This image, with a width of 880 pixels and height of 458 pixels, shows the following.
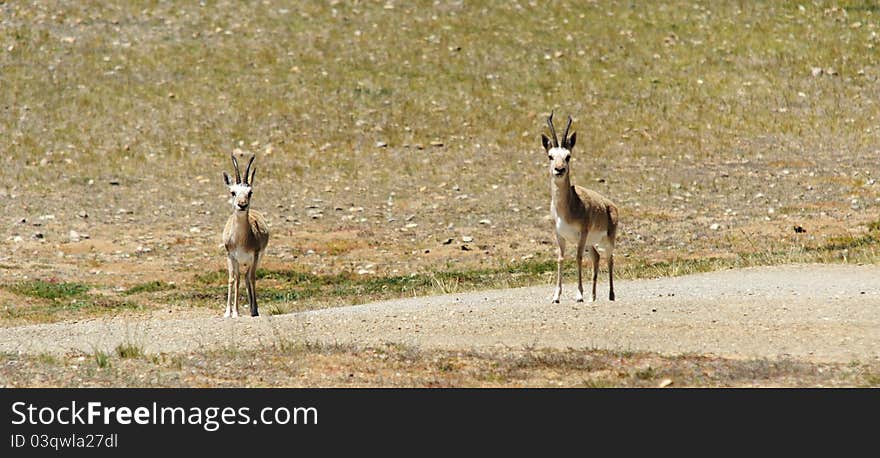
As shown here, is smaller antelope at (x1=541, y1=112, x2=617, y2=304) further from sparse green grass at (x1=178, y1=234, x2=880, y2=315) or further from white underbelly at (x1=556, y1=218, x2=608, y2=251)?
sparse green grass at (x1=178, y1=234, x2=880, y2=315)

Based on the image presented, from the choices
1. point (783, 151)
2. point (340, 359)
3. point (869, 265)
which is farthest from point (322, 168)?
point (340, 359)

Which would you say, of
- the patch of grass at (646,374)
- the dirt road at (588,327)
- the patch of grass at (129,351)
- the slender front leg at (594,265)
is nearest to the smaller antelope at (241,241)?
the dirt road at (588,327)

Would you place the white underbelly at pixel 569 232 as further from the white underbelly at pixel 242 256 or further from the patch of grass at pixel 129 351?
the patch of grass at pixel 129 351

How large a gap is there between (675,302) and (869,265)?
5.02 metres

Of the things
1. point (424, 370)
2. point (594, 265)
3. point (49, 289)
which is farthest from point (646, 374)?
point (49, 289)

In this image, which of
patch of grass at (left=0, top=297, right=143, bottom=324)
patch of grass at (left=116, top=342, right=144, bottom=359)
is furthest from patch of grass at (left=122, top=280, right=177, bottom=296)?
patch of grass at (left=116, top=342, right=144, bottom=359)

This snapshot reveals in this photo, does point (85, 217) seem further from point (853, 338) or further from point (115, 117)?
point (853, 338)

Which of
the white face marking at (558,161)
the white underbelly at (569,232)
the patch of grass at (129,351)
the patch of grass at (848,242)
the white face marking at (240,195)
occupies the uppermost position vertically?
the white face marking at (558,161)

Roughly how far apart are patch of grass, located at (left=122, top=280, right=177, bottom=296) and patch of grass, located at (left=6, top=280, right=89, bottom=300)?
776mm

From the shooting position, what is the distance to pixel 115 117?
41344 mm

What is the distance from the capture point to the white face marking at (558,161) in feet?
59.1

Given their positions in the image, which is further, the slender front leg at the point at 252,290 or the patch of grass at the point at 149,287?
the patch of grass at the point at 149,287

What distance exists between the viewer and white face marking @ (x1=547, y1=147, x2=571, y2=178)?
18.0 m

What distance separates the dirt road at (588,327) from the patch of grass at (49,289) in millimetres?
5495
